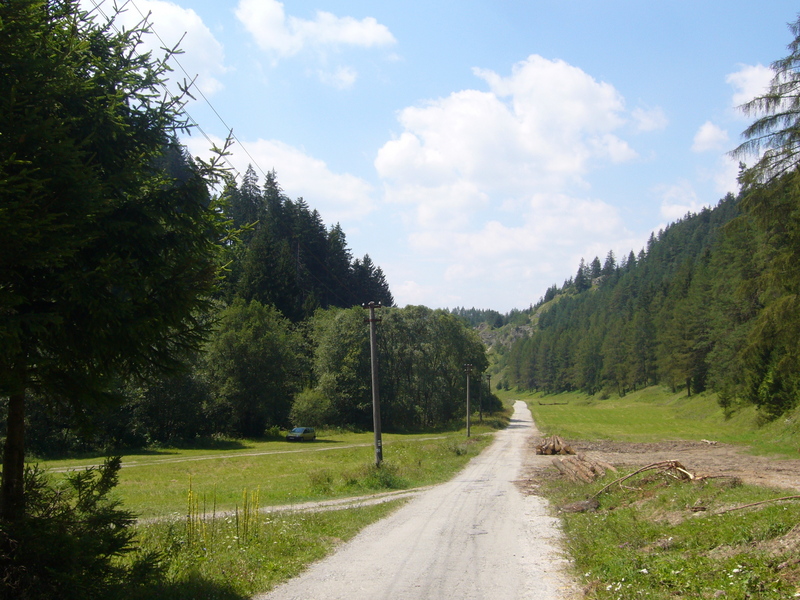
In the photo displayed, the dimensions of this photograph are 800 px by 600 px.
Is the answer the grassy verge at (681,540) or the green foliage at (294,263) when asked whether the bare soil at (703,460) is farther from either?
the green foliage at (294,263)

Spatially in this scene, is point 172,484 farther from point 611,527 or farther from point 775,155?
point 775,155

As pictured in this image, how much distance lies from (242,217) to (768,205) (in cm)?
7641

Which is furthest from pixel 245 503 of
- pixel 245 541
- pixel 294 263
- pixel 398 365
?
pixel 294 263

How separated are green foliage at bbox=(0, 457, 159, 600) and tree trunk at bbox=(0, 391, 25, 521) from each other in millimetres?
138

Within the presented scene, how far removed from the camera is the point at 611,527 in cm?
1180

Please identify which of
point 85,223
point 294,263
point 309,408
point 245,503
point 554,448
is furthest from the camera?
point 294,263

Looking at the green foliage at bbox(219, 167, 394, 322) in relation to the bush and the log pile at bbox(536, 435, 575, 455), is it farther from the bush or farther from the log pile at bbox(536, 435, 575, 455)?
the log pile at bbox(536, 435, 575, 455)

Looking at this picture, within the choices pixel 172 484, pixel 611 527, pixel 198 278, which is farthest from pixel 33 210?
pixel 172 484

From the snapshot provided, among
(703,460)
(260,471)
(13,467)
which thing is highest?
(13,467)

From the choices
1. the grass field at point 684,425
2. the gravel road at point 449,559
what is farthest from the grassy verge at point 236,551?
the grass field at point 684,425

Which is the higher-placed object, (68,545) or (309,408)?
(68,545)

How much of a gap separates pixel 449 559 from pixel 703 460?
19.5m

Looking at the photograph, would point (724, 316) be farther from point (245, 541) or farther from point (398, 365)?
point (245, 541)

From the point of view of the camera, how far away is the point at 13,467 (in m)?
6.86
